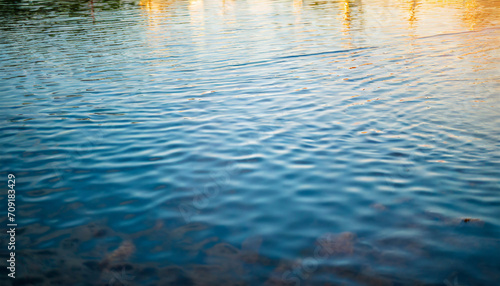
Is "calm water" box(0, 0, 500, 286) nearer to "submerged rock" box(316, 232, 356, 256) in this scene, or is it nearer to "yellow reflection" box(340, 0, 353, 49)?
"submerged rock" box(316, 232, 356, 256)

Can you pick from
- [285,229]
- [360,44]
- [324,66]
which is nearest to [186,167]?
[285,229]

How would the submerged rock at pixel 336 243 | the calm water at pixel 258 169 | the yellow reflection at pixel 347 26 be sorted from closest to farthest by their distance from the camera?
the calm water at pixel 258 169 < the submerged rock at pixel 336 243 < the yellow reflection at pixel 347 26

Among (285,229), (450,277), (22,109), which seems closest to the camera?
(450,277)

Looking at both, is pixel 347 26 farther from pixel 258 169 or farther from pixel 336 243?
pixel 336 243

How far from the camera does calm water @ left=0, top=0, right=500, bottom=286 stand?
680 cm

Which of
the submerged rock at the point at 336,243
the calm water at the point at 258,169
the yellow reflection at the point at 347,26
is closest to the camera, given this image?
the calm water at the point at 258,169

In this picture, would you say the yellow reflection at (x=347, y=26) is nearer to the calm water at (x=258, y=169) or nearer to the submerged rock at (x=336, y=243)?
the calm water at (x=258, y=169)

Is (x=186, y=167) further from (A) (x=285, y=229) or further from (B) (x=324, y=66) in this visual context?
(B) (x=324, y=66)

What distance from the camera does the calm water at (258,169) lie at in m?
6.80

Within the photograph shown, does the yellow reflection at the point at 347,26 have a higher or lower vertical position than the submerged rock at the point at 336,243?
higher

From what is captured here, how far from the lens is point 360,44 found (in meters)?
26.0

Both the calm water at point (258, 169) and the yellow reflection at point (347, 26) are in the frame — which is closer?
the calm water at point (258, 169)

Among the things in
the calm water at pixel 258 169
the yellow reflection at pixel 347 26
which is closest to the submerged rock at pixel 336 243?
the calm water at pixel 258 169

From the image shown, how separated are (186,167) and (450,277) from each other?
254 inches
